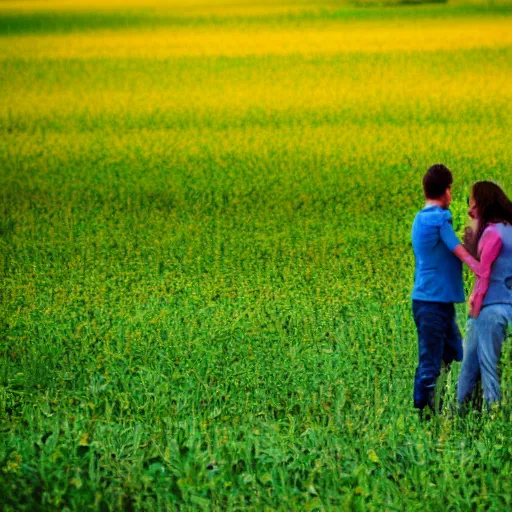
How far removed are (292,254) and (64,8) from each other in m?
22.1

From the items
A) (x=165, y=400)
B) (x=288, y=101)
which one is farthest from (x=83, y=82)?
(x=165, y=400)

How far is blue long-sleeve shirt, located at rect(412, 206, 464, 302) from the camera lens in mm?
5672

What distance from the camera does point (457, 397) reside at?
19.0ft

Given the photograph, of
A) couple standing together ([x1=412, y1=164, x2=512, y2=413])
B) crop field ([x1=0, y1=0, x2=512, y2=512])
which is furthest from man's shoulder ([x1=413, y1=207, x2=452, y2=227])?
crop field ([x1=0, y1=0, x2=512, y2=512])

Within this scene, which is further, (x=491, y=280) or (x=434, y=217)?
(x=434, y=217)

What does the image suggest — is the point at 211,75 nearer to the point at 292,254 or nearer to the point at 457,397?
the point at 292,254

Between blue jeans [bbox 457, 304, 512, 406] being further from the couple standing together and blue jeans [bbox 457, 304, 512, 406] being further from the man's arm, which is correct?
the man's arm

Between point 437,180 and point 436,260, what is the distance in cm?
41

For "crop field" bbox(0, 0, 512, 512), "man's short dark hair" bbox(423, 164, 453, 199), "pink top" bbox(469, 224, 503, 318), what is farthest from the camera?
"man's short dark hair" bbox(423, 164, 453, 199)

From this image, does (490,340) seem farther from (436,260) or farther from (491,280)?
(436,260)

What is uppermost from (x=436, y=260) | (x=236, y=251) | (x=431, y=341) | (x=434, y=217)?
(x=434, y=217)

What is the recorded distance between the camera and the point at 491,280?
5.50 m

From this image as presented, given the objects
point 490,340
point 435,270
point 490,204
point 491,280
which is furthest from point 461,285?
point 490,204

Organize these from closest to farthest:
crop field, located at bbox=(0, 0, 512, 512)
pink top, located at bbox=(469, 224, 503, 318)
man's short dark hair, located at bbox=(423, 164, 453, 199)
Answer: crop field, located at bbox=(0, 0, 512, 512), pink top, located at bbox=(469, 224, 503, 318), man's short dark hair, located at bbox=(423, 164, 453, 199)
